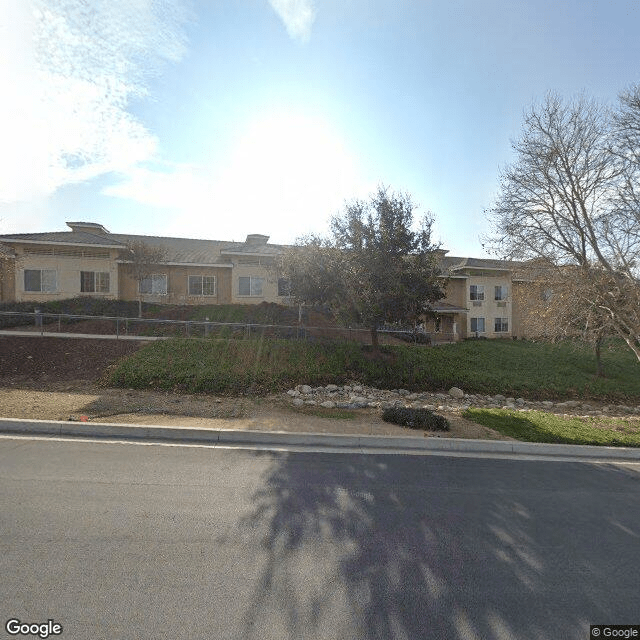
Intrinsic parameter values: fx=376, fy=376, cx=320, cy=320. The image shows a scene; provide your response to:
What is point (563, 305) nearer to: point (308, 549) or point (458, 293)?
point (308, 549)

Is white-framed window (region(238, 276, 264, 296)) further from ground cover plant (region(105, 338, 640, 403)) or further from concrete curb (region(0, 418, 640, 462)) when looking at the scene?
concrete curb (region(0, 418, 640, 462))

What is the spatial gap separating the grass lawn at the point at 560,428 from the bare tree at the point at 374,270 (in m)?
5.63

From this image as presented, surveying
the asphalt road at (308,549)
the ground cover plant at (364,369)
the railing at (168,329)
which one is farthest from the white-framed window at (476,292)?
the asphalt road at (308,549)

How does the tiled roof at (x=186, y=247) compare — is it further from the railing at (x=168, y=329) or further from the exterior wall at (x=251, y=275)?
the railing at (x=168, y=329)

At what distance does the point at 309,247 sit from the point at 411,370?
6.98 m

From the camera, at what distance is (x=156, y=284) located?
25891mm

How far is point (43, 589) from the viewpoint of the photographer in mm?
2838

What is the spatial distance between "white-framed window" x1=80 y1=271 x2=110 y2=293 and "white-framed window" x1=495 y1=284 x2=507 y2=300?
30.6 metres

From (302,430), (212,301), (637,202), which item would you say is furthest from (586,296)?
(212,301)

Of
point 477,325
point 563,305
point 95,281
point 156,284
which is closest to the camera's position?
point 563,305

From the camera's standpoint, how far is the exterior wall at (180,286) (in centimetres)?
2575

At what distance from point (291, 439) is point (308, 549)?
11.5 feet

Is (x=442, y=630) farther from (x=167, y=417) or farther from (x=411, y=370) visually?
(x=411, y=370)

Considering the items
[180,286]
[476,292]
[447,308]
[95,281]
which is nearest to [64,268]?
[95,281]
